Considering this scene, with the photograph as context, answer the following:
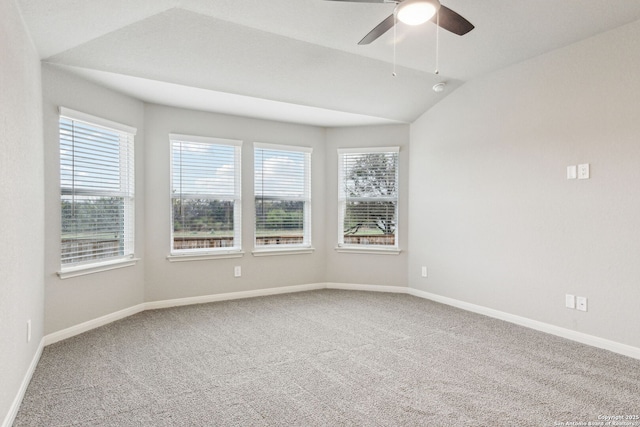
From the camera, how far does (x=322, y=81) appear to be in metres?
4.06

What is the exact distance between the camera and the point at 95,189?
12.4 ft

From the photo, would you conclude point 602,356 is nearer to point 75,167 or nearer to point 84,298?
point 84,298

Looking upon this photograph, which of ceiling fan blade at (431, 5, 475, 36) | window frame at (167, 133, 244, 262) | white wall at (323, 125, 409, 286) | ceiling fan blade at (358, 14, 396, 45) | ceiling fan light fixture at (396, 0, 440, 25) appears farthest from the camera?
white wall at (323, 125, 409, 286)

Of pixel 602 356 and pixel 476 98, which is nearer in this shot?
pixel 602 356

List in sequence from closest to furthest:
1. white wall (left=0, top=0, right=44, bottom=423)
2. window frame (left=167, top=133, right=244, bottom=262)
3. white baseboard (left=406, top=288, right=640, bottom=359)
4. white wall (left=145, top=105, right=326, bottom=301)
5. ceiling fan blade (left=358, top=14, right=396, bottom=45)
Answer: white wall (left=0, top=0, right=44, bottom=423), ceiling fan blade (left=358, top=14, right=396, bottom=45), white baseboard (left=406, top=288, right=640, bottom=359), white wall (left=145, top=105, right=326, bottom=301), window frame (left=167, top=133, right=244, bottom=262)

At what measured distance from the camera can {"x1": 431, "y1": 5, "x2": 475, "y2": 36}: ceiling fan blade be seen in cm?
228

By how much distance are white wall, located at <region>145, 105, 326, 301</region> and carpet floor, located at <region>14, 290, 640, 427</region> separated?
66cm

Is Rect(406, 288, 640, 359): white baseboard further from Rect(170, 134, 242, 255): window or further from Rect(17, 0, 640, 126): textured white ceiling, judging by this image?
Rect(170, 134, 242, 255): window

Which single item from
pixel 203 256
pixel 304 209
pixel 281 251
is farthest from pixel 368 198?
pixel 203 256

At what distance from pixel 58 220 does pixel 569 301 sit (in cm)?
475

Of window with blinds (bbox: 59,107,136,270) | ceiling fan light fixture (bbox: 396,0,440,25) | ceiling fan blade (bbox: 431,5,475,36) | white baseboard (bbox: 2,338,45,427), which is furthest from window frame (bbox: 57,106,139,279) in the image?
ceiling fan blade (bbox: 431,5,475,36)

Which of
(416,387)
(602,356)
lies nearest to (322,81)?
(416,387)

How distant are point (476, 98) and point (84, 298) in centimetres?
467

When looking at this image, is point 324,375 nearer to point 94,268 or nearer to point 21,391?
point 21,391
